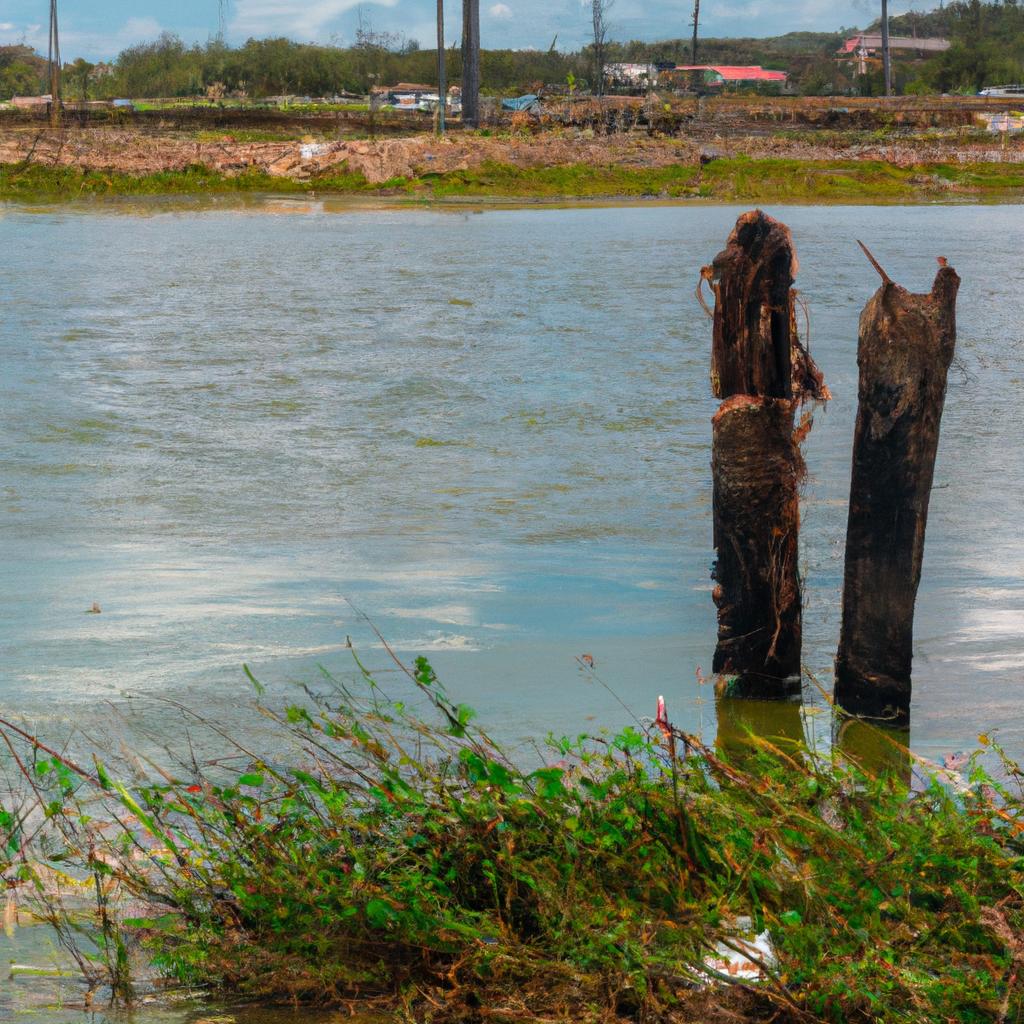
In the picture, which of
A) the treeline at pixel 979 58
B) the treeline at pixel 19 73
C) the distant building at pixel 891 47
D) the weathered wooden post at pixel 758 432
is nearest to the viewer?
the weathered wooden post at pixel 758 432

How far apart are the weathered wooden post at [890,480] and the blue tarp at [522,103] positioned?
43316mm

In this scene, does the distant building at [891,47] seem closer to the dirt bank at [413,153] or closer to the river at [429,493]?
the dirt bank at [413,153]

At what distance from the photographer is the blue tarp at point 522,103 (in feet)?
156

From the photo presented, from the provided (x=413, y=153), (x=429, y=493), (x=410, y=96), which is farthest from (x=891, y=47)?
(x=429, y=493)

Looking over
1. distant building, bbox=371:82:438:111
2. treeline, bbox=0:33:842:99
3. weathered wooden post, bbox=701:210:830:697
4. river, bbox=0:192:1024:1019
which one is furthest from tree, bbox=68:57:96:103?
weathered wooden post, bbox=701:210:830:697

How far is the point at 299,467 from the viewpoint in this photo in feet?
36.4

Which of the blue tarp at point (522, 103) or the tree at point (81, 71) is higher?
the tree at point (81, 71)

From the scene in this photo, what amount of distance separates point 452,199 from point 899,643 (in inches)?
1366

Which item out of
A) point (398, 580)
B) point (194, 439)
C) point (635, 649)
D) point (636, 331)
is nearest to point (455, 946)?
point (635, 649)

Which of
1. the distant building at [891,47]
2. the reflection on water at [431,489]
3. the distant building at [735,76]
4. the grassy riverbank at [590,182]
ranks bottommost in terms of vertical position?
the reflection on water at [431,489]

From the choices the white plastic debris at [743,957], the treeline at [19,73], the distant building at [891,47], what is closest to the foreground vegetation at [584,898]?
the white plastic debris at [743,957]

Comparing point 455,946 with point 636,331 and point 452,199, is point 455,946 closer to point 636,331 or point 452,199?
point 636,331

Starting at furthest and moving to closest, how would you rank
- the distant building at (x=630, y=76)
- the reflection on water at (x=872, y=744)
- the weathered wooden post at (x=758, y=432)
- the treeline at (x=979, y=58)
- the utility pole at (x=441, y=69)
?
the treeline at (x=979, y=58) → the distant building at (x=630, y=76) → the utility pole at (x=441, y=69) → the weathered wooden post at (x=758, y=432) → the reflection on water at (x=872, y=744)

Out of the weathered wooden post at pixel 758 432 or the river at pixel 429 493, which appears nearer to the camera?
the weathered wooden post at pixel 758 432
